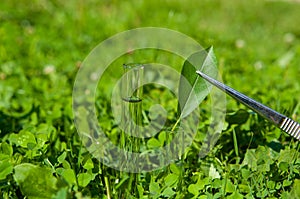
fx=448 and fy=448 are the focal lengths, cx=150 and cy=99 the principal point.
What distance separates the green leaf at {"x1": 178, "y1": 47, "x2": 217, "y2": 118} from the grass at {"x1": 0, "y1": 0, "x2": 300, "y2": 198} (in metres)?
0.16

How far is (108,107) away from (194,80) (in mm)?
627

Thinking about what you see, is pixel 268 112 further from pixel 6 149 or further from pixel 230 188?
pixel 6 149

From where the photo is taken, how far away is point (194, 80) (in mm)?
1023

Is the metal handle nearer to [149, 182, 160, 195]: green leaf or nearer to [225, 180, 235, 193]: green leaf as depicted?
[225, 180, 235, 193]: green leaf

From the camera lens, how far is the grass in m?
1.03

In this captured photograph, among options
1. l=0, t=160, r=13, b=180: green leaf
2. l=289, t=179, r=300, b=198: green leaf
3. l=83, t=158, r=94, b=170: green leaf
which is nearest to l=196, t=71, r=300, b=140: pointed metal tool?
l=289, t=179, r=300, b=198: green leaf

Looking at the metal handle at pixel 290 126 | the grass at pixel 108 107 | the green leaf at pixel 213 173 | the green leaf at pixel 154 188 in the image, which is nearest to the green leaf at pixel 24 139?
the grass at pixel 108 107

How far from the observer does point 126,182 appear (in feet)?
3.49

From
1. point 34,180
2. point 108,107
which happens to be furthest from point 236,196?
point 108,107

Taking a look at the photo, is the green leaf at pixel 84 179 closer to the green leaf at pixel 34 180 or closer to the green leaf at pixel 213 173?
the green leaf at pixel 34 180

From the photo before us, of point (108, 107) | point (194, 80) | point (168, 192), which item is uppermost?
point (194, 80)

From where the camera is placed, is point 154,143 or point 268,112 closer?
point 268,112

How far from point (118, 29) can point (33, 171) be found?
1.98 metres

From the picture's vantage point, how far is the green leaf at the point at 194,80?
3.34 ft
